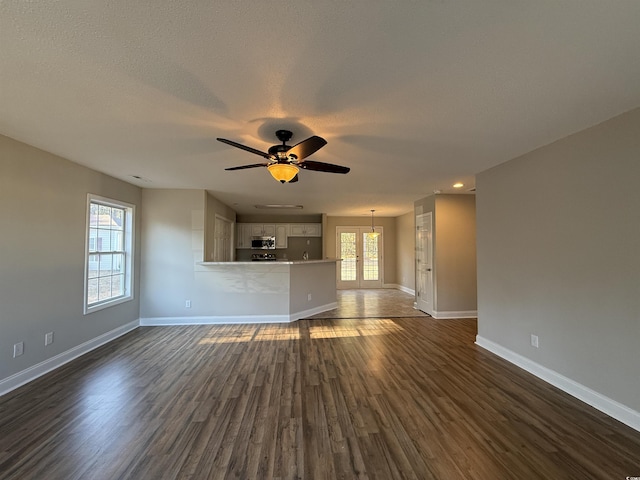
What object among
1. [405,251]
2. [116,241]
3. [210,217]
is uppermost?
[210,217]

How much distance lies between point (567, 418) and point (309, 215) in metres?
7.51

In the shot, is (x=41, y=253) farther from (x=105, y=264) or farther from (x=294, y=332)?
(x=294, y=332)

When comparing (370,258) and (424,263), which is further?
(370,258)

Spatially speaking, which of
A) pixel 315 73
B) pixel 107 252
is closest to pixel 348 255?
pixel 107 252

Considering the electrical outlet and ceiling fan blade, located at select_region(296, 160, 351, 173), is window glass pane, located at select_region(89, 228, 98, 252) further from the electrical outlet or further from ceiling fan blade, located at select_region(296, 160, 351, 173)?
the electrical outlet

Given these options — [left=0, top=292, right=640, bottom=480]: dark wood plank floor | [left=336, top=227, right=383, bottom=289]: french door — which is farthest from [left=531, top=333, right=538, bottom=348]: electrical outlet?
[left=336, top=227, right=383, bottom=289]: french door

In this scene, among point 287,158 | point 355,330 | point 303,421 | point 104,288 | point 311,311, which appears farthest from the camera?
point 311,311

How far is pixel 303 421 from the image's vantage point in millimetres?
2234

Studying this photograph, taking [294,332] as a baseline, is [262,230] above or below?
above

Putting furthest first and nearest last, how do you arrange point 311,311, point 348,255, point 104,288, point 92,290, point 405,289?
point 348,255
point 405,289
point 311,311
point 104,288
point 92,290

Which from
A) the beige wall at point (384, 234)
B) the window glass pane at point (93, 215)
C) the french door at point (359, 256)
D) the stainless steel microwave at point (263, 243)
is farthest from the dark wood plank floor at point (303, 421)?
the beige wall at point (384, 234)

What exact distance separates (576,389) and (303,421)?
8.55 feet

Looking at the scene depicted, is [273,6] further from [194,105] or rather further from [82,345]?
[82,345]

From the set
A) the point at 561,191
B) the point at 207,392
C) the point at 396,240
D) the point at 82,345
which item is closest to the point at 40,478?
the point at 207,392
